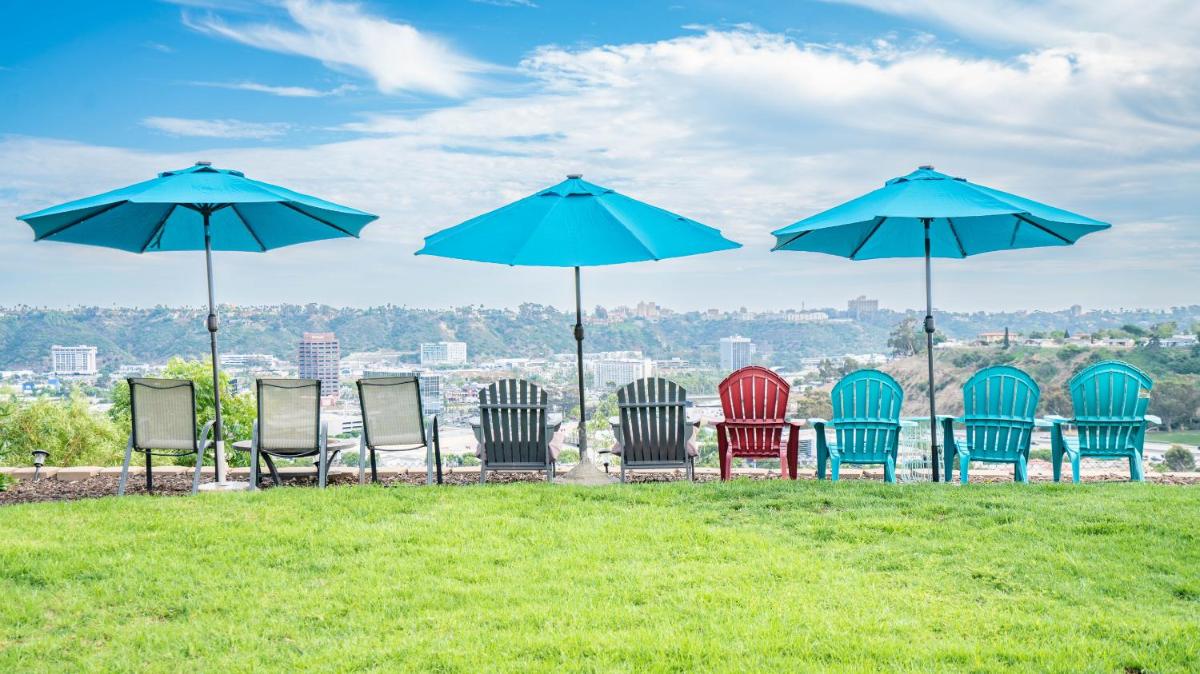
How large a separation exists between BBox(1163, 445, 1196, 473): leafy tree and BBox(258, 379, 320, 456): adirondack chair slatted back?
7.40m

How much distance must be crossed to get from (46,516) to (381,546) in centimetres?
258

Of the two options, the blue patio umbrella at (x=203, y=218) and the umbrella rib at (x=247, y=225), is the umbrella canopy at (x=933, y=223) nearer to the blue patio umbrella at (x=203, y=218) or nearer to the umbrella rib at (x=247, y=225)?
the blue patio umbrella at (x=203, y=218)

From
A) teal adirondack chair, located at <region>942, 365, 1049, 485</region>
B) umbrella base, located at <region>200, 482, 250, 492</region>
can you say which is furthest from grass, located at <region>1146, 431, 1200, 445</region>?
umbrella base, located at <region>200, 482, 250, 492</region>

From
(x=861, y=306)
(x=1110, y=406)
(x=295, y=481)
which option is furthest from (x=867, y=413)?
(x=861, y=306)

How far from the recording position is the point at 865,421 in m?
7.52

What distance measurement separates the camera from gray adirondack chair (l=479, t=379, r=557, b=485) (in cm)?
765

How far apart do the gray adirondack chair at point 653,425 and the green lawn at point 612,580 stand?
985 millimetres

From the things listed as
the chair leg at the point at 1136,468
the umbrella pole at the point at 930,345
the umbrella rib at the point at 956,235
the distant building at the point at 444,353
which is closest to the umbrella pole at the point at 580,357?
the umbrella pole at the point at 930,345

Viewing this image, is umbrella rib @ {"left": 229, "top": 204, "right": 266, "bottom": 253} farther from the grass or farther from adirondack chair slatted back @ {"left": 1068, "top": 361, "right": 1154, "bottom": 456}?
the grass

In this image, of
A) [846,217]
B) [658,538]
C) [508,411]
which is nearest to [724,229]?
[846,217]

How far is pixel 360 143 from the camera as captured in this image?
1512 centimetres

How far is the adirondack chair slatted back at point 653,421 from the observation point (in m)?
7.62

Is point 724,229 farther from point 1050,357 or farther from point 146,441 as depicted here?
point 1050,357

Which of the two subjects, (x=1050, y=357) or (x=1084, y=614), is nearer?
(x=1084, y=614)
